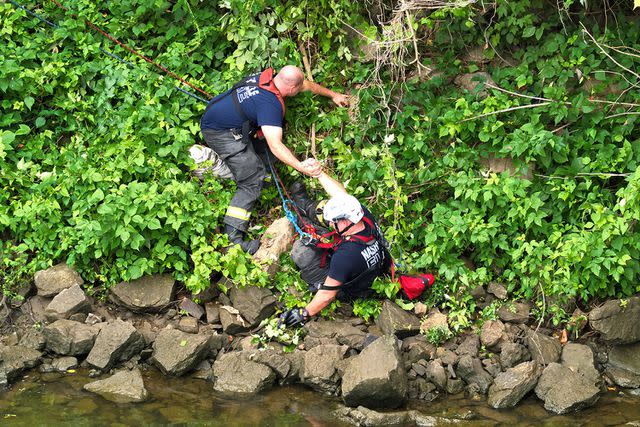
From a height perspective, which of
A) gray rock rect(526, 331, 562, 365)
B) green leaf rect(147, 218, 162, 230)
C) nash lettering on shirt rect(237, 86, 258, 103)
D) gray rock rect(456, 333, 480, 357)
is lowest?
gray rock rect(526, 331, 562, 365)

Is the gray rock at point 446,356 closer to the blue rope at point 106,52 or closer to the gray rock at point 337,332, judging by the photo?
the gray rock at point 337,332

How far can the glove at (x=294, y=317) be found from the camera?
26.3 feet

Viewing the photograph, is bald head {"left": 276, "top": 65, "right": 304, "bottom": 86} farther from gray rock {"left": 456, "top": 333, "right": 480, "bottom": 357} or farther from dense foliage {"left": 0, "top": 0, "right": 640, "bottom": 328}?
gray rock {"left": 456, "top": 333, "right": 480, "bottom": 357}

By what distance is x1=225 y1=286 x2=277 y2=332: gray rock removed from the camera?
8.16 m

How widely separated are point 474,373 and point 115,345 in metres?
3.30

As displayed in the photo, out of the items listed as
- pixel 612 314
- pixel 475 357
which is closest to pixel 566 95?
pixel 612 314

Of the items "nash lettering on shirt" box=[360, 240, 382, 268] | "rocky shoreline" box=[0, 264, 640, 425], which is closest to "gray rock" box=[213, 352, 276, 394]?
"rocky shoreline" box=[0, 264, 640, 425]

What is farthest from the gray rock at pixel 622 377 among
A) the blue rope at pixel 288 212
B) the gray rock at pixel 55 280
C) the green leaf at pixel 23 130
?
the green leaf at pixel 23 130

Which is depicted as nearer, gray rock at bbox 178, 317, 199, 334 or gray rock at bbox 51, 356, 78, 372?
gray rock at bbox 51, 356, 78, 372

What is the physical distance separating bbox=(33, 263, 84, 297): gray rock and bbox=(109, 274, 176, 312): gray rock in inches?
16.1

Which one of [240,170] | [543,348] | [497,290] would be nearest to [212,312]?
[240,170]

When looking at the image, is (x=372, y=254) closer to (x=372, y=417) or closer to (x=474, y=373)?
(x=474, y=373)

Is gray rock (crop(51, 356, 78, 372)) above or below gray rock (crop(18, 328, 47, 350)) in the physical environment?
below

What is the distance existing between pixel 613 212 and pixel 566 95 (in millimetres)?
1330
